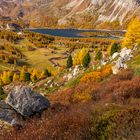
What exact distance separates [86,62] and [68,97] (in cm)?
5447

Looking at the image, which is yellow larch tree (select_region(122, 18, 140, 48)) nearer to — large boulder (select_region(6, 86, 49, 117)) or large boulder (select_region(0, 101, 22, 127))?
large boulder (select_region(6, 86, 49, 117))

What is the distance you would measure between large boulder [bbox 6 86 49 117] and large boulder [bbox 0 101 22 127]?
0.32 meters

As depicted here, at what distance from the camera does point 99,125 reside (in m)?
14.5

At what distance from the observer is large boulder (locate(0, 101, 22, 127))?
1842cm

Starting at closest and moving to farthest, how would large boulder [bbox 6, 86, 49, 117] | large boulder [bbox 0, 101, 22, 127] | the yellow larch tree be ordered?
large boulder [bbox 0, 101, 22, 127] → large boulder [bbox 6, 86, 49, 117] → the yellow larch tree

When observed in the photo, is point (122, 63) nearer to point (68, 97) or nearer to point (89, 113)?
point (68, 97)

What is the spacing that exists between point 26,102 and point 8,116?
5.29ft

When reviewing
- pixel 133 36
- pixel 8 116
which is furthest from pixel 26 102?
pixel 133 36

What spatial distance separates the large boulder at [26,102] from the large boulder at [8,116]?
318 millimetres

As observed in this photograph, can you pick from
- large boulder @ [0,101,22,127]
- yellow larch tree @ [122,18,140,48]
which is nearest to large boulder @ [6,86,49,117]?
large boulder @ [0,101,22,127]

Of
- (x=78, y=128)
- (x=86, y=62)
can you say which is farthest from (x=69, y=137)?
(x=86, y=62)

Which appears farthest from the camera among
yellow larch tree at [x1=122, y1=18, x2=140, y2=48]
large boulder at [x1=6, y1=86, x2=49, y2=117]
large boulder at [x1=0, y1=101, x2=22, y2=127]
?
yellow larch tree at [x1=122, y1=18, x2=140, y2=48]

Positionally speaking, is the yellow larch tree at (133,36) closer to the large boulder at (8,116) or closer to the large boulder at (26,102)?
the large boulder at (26,102)

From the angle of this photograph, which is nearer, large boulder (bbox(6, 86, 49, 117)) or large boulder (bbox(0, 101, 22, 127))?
large boulder (bbox(0, 101, 22, 127))
